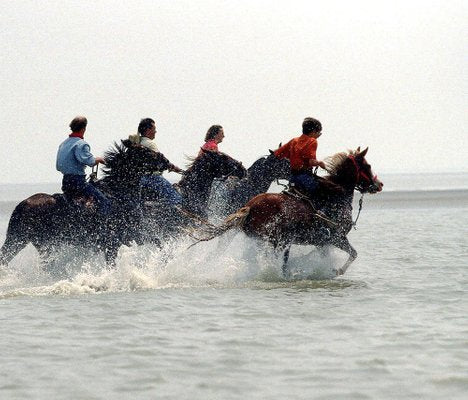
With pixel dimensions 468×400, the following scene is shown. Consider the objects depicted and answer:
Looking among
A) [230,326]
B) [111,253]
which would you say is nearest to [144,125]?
[111,253]

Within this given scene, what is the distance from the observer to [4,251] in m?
12.0

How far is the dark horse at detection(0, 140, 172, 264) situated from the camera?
1187 centimetres

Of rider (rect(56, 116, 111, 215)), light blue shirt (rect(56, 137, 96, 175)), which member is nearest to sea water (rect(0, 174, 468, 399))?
rider (rect(56, 116, 111, 215))

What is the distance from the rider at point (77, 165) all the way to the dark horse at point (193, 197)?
2.19ft

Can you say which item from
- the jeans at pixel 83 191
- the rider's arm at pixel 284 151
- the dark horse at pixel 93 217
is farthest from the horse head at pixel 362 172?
the jeans at pixel 83 191

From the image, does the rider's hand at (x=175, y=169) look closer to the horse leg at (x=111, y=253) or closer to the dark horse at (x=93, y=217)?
the dark horse at (x=93, y=217)

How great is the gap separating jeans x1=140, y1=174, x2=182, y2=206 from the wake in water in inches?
22.6

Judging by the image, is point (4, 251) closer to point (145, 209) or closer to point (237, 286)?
point (145, 209)

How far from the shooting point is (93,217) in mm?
11930

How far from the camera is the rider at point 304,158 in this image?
1204 cm

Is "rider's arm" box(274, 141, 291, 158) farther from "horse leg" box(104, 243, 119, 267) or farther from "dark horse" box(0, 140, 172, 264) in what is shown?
"horse leg" box(104, 243, 119, 267)

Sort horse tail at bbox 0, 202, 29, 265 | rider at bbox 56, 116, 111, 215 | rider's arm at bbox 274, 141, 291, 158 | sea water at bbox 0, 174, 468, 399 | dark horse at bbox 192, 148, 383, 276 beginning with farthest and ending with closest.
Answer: rider's arm at bbox 274, 141, 291, 158, rider at bbox 56, 116, 111, 215, horse tail at bbox 0, 202, 29, 265, dark horse at bbox 192, 148, 383, 276, sea water at bbox 0, 174, 468, 399

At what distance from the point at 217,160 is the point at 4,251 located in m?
2.95

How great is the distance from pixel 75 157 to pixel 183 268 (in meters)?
1.97
